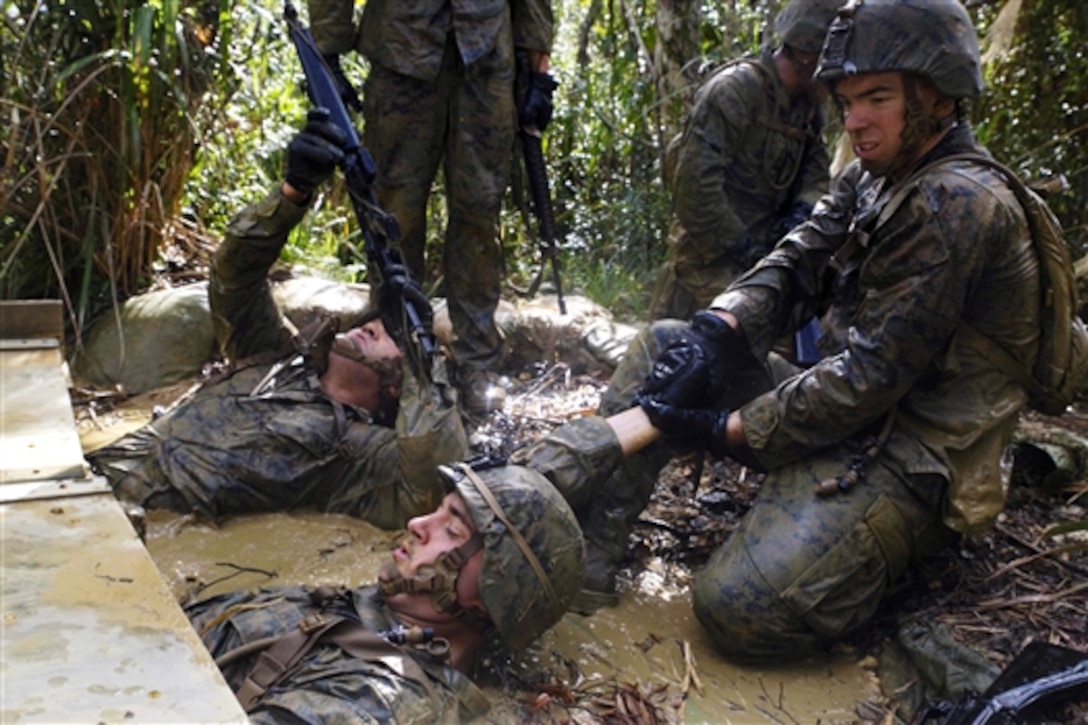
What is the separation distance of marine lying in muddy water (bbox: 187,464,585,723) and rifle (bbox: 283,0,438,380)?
1067 millimetres

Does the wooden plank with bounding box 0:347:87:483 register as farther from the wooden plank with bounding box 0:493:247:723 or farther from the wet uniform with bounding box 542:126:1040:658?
the wet uniform with bounding box 542:126:1040:658

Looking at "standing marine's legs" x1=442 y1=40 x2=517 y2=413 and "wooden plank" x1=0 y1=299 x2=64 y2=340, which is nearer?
"wooden plank" x1=0 y1=299 x2=64 y2=340

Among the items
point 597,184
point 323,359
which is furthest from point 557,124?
point 323,359

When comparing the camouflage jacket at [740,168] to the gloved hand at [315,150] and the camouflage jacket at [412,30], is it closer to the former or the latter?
the camouflage jacket at [412,30]

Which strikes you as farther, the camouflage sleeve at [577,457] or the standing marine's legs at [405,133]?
the standing marine's legs at [405,133]

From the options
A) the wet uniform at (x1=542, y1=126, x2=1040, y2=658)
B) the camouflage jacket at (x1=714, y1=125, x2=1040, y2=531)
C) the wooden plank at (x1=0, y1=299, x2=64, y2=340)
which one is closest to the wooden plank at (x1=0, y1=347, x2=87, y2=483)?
the wooden plank at (x1=0, y1=299, x2=64, y2=340)

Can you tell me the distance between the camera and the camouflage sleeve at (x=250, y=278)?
12.8ft

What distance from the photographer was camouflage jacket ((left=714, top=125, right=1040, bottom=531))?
2994mm

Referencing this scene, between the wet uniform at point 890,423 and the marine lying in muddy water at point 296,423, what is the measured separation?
2.42 feet

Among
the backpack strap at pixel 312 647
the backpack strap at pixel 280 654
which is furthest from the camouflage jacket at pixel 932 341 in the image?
the backpack strap at pixel 280 654

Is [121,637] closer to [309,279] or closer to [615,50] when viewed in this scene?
[309,279]

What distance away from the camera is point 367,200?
12.9 ft

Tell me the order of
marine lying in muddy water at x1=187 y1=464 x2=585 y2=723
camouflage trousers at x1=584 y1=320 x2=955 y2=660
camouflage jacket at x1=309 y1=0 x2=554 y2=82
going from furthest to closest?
camouflage jacket at x1=309 y1=0 x2=554 y2=82
camouflage trousers at x1=584 y1=320 x2=955 y2=660
marine lying in muddy water at x1=187 y1=464 x2=585 y2=723

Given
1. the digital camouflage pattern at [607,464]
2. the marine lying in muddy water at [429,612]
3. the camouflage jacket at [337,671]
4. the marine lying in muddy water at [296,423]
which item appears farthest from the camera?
the marine lying in muddy water at [296,423]
